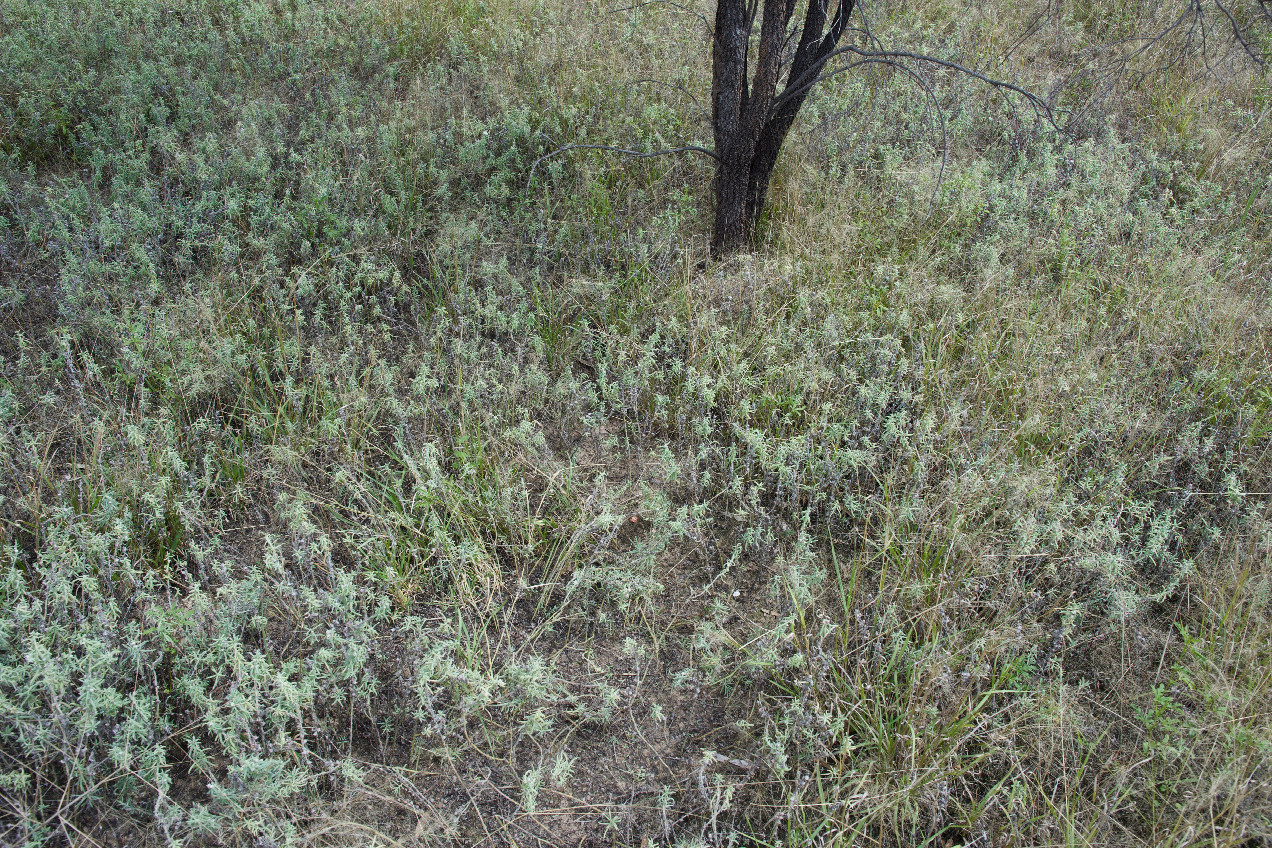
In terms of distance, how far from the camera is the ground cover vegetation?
9.05ft

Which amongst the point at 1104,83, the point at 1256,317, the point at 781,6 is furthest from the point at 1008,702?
the point at 1104,83

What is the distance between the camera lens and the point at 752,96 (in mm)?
4980

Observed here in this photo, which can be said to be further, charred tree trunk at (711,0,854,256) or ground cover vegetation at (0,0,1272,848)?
charred tree trunk at (711,0,854,256)

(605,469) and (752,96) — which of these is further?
(752,96)

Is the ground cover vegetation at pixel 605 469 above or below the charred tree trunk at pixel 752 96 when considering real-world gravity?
below

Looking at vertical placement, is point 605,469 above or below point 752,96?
below

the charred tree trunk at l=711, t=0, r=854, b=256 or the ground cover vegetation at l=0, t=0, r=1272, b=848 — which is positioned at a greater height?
the charred tree trunk at l=711, t=0, r=854, b=256

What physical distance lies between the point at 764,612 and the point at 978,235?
10.9ft

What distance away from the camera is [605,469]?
409 cm

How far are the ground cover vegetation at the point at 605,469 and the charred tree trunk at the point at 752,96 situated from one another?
0.88ft

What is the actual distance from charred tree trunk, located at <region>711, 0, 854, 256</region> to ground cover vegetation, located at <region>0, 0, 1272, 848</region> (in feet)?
0.88

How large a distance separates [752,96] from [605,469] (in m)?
2.59

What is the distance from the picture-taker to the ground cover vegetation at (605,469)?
2.76 meters

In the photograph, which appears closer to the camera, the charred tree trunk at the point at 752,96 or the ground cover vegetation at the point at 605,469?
the ground cover vegetation at the point at 605,469
